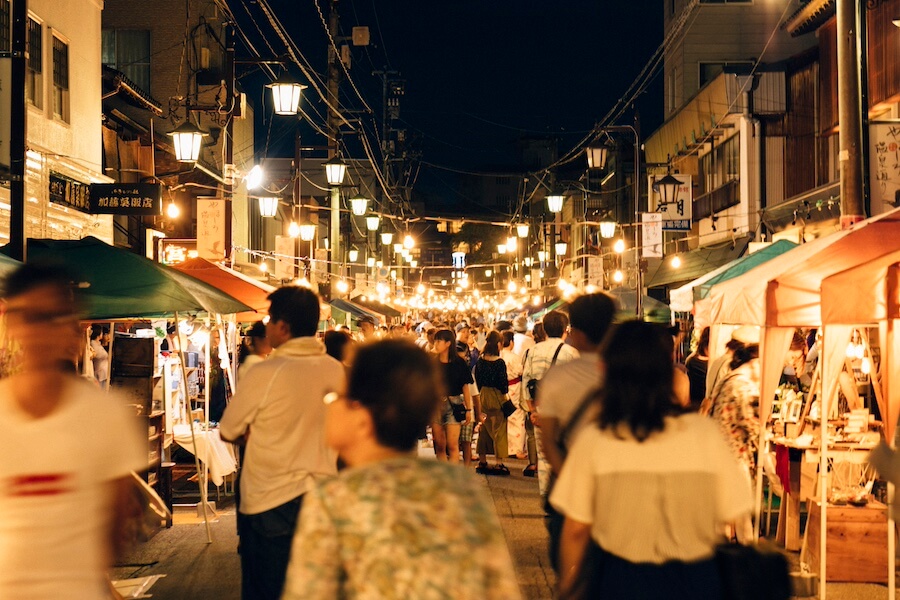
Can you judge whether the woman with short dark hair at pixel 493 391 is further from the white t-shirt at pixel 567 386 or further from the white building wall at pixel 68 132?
the white t-shirt at pixel 567 386

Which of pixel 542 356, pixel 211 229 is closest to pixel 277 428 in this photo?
pixel 542 356

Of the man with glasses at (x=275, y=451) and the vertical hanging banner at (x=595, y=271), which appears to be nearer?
the man with glasses at (x=275, y=451)

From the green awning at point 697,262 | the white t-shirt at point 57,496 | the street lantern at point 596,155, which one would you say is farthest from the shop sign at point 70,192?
the green awning at point 697,262

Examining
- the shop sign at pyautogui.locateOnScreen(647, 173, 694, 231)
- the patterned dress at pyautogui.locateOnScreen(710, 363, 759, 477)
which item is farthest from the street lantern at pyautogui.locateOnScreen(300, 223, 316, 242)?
the patterned dress at pyautogui.locateOnScreen(710, 363, 759, 477)

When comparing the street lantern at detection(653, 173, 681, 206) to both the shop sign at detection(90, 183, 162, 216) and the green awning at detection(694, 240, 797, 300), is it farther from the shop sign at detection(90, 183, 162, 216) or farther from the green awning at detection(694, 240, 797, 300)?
the shop sign at detection(90, 183, 162, 216)

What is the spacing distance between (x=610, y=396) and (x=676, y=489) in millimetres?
444

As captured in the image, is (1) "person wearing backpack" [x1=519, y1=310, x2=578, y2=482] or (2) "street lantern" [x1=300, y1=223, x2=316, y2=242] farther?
(2) "street lantern" [x1=300, y1=223, x2=316, y2=242]

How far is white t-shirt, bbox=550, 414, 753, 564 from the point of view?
155 inches

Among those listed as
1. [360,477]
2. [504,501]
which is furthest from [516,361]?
[360,477]

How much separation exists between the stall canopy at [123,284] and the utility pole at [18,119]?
0.79 m

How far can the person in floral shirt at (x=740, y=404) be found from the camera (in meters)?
8.62

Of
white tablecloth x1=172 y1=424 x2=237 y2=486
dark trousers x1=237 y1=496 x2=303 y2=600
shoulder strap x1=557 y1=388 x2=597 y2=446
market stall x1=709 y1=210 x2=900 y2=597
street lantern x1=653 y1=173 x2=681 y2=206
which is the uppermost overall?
street lantern x1=653 y1=173 x2=681 y2=206

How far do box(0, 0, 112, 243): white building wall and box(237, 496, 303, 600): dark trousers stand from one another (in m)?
12.1

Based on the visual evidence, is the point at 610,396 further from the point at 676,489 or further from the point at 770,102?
the point at 770,102
